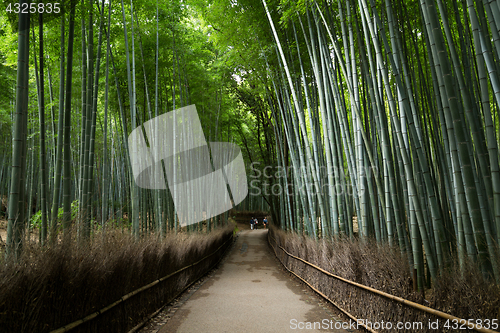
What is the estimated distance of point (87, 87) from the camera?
125 inches

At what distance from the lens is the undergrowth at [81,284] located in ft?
4.70

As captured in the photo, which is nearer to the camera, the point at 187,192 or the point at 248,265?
the point at 248,265

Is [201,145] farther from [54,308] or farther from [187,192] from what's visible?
[54,308]

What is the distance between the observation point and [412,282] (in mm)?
2242

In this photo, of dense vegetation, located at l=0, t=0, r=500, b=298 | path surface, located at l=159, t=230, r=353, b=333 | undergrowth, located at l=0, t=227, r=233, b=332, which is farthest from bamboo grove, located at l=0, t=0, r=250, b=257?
path surface, located at l=159, t=230, r=353, b=333

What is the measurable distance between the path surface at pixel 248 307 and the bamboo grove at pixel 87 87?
1114 millimetres

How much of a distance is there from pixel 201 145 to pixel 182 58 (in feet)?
9.11

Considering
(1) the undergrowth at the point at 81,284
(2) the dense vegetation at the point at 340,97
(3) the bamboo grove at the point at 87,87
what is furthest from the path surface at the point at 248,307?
(3) the bamboo grove at the point at 87,87

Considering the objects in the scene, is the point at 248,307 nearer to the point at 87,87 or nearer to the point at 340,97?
the point at 340,97

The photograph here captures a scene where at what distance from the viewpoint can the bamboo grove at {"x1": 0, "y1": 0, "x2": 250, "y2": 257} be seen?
7.02 ft

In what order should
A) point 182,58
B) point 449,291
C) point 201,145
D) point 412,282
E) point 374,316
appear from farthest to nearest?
point 201,145
point 182,58
point 374,316
point 412,282
point 449,291

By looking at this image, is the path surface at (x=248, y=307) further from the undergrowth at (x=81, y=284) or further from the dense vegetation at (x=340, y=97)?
the dense vegetation at (x=340, y=97)

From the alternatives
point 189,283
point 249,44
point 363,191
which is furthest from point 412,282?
point 249,44

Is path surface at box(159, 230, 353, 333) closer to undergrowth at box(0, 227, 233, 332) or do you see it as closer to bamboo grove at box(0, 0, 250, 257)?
undergrowth at box(0, 227, 233, 332)
